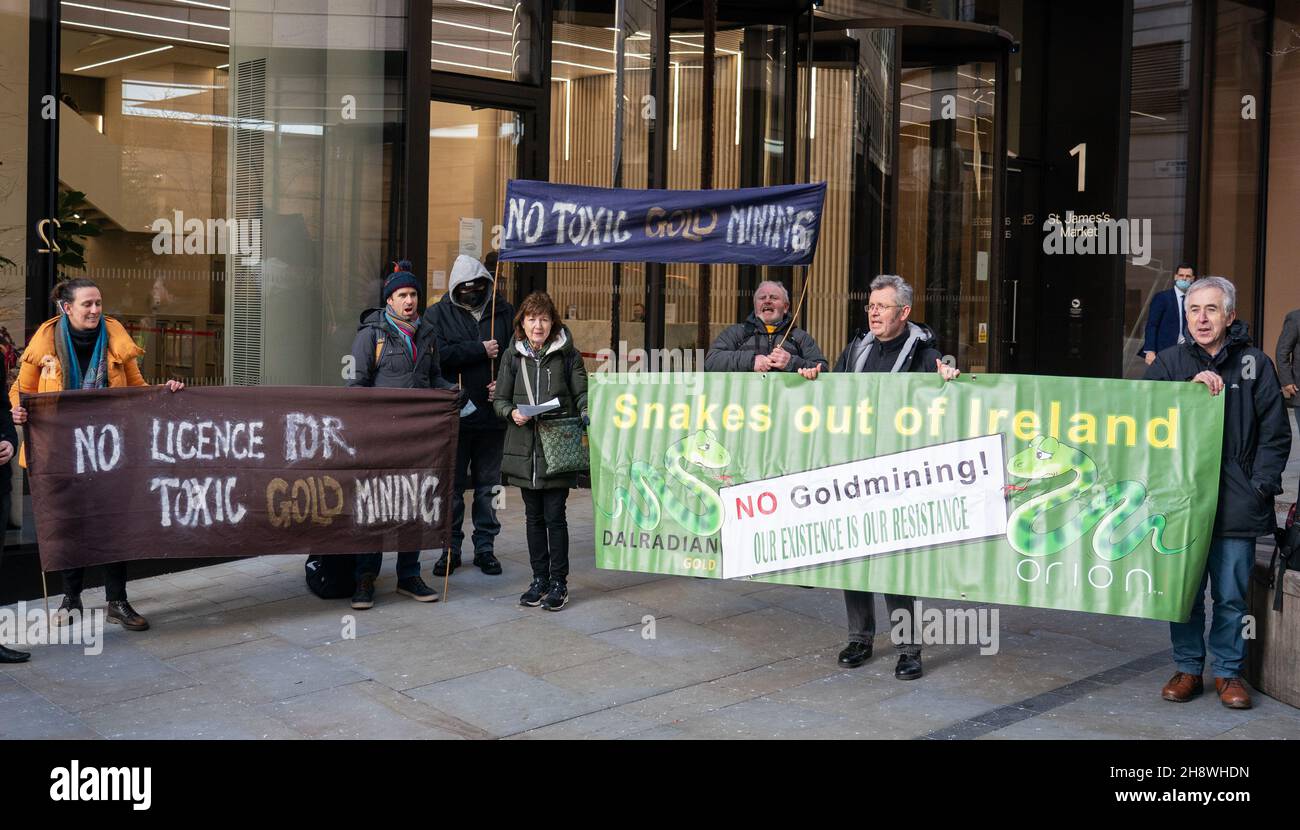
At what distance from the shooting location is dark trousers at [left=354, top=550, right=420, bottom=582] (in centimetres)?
762

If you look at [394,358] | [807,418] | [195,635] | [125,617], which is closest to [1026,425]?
[807,418]

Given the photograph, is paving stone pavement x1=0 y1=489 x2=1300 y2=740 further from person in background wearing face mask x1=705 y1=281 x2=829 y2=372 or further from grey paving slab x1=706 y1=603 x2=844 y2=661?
person in background wearing face mask x1=705 y1=281 x2=829 y2=372

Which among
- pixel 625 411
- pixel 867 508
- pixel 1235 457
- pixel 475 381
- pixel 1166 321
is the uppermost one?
pixel 1166 321

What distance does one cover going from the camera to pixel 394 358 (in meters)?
7.66

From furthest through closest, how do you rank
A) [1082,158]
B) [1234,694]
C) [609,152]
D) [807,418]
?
[1082,158] → [609,152] → [807,418] → [1234,694]

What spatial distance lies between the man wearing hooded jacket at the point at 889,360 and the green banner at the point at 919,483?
0.71 ft

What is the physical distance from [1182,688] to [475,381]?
4.41 meters

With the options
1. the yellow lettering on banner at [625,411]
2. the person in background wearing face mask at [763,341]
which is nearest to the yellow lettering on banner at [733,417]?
the yellow lettering on banner at [625,411]

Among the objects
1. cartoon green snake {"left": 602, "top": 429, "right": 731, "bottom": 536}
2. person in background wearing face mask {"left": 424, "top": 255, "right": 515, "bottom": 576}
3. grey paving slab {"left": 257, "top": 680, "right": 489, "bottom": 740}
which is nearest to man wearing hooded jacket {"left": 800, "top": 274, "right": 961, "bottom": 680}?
cartoon green snake {"left": 602, "top": 429, "right": 731, "bottom": 536}

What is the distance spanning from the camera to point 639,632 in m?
7.20

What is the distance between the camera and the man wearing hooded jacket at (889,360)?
6462mm

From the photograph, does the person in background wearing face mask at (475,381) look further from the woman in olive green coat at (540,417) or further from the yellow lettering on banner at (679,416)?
the yellow lettering on banner at (679,416)

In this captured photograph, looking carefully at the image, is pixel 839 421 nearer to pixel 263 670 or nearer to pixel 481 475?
pixel 481 475
